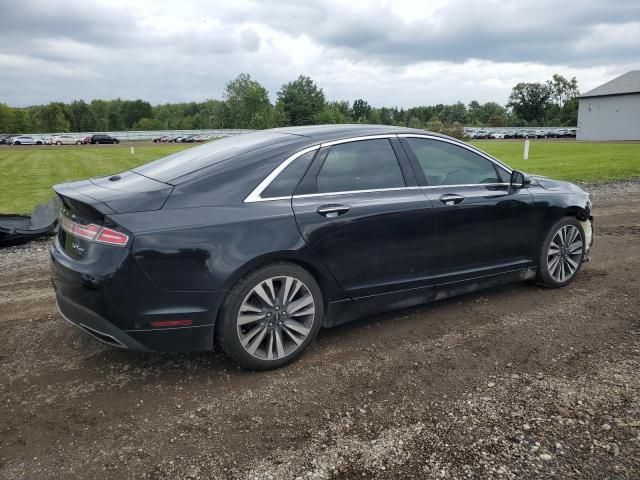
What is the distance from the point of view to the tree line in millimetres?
89125

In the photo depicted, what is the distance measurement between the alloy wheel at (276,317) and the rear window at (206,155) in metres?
1.00

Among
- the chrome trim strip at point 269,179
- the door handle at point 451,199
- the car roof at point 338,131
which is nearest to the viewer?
the chrome trim strip at point 269,179

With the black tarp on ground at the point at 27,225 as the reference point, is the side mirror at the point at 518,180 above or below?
above

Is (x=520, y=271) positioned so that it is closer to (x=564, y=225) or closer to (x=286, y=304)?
(x=564, y=225)

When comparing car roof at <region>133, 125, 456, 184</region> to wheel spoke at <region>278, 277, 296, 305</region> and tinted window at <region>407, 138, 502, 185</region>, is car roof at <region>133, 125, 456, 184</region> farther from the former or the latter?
wheel spoke at <region>278, 277, 296, 305</region>

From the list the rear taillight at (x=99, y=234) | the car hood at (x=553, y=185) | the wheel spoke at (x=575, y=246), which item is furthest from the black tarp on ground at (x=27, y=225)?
the wheel spoke at (x=575, y=246)

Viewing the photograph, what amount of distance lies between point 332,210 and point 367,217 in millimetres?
302

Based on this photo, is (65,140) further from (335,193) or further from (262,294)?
(262,294)

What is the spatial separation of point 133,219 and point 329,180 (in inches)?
56.5

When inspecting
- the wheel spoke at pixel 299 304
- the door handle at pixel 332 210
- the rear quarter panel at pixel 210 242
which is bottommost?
the wheel spoke at pixel 299 304

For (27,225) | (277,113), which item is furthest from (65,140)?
(27,225)

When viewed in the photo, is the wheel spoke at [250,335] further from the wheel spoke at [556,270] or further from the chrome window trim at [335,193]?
the wheel spoke at [556,270]

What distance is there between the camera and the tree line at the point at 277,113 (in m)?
89.1

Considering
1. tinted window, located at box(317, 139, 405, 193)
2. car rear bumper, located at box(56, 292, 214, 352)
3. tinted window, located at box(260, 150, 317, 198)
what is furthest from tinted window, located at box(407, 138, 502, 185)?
car rear bumper, located at box(56, 292, 214, 352)
